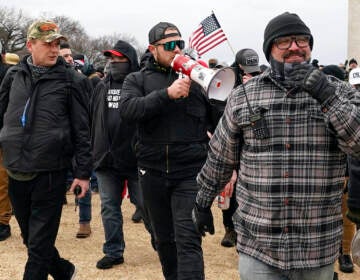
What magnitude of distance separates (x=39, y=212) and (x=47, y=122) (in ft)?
2.32

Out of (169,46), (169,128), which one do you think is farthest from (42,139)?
(169,46)

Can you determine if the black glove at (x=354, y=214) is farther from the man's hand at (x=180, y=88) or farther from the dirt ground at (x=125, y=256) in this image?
the dirt ground at (x=125, y=256)

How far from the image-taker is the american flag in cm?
474

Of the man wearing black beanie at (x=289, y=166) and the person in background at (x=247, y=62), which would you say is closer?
the man wearing black beanie at (x=289, y=166)

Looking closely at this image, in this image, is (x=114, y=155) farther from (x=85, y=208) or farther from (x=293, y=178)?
(x=293, y=178)

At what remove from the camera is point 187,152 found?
13.8ft

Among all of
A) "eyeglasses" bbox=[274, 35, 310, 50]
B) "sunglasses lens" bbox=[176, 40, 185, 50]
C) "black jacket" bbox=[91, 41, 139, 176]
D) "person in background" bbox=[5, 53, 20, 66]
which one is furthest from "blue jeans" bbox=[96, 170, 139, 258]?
"eyeglasses" bbox=[274, 35, 310, 50]

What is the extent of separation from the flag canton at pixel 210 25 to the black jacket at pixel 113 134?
1.13 metres

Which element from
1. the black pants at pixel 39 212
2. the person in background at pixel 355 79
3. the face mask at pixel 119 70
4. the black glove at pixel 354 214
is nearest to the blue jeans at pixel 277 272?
the black glove at pixel 354 214

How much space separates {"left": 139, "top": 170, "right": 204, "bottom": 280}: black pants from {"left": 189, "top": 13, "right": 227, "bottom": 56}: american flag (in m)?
1.24

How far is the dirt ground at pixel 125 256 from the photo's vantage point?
555 centimetres

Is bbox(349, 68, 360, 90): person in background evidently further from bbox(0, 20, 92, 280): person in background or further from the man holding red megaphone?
bbox(0, 20, 92, 280): person in background

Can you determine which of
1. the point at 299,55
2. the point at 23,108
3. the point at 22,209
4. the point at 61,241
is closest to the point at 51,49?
the point at 23,108

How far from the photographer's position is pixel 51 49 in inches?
175
